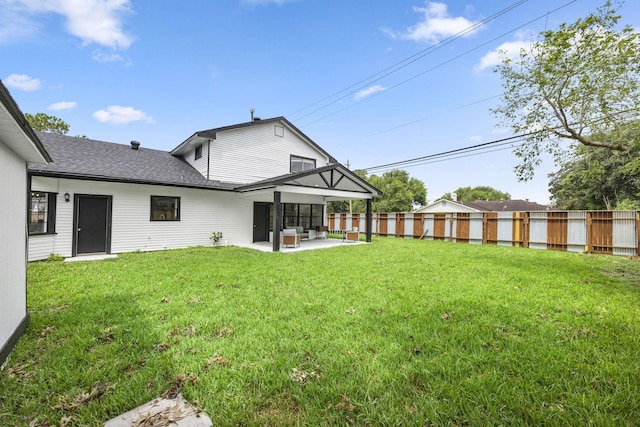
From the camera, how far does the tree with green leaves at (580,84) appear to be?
22.6ft

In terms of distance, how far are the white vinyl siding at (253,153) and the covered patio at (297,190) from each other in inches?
54.6

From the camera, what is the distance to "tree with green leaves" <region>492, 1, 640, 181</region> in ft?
22.6

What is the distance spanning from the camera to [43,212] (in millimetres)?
8742

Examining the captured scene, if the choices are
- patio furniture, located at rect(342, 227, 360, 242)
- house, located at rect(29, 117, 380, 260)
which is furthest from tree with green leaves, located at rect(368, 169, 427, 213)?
house, located at rect(29, 117, 380, 260)

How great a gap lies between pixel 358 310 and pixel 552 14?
10116 millimetres

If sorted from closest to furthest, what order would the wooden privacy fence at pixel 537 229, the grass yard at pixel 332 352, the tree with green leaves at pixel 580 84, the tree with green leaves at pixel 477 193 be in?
the grass yard at pixel 332 352 < the tree with green leaves at pixel 580 84 < the wooden privacy fence at pixel 537 229 < the tree with green leaves at pixel 477 193

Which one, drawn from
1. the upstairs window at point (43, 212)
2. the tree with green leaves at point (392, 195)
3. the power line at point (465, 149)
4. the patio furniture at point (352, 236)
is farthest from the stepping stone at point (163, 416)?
the tree with green leaves at point (392, 195)

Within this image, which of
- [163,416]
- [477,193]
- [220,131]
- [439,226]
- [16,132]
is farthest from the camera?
[477,193]

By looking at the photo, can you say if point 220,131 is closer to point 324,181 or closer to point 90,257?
point 324,181

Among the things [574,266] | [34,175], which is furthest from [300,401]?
[34,175]

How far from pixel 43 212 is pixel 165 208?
3.56m

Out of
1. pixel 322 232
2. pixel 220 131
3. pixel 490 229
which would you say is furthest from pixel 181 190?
pixel 490 229

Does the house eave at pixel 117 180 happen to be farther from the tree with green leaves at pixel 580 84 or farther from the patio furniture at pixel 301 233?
the tree with green leaves at pixel 580 84

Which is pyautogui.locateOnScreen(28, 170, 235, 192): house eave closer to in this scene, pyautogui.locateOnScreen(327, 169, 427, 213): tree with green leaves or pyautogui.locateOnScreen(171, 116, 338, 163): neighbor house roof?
pyautogui.locateOnScreen(171, 116, 338, 163): neighbor house roof
